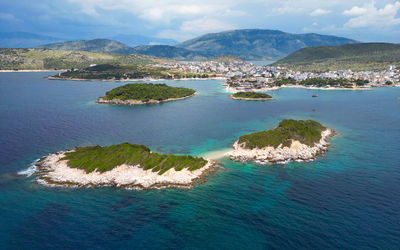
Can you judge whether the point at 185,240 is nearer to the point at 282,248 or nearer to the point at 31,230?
the point at 282,248

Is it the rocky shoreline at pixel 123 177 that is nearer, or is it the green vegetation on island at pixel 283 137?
the rocky shoreline at pixel 123 177

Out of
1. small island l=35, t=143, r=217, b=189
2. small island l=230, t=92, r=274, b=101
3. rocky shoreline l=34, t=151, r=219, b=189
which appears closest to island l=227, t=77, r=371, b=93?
small island l=230, t=92, r=274, b=101

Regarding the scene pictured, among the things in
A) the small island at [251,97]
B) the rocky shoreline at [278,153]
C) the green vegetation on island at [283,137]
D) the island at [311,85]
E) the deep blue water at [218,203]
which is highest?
the island at [311,85]

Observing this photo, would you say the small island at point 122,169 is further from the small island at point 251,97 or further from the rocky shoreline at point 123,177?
the small island at point 251,97

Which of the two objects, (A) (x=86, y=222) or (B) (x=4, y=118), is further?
(B) (x=4, y=118)

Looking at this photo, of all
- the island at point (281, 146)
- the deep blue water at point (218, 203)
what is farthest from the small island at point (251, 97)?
the island at point (281, 146)

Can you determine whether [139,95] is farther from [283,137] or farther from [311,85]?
[311,85]

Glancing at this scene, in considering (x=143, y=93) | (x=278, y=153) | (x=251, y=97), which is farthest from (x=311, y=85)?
(x=278, y=153)

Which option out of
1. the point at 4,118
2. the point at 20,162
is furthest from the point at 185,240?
the point at 4,118
